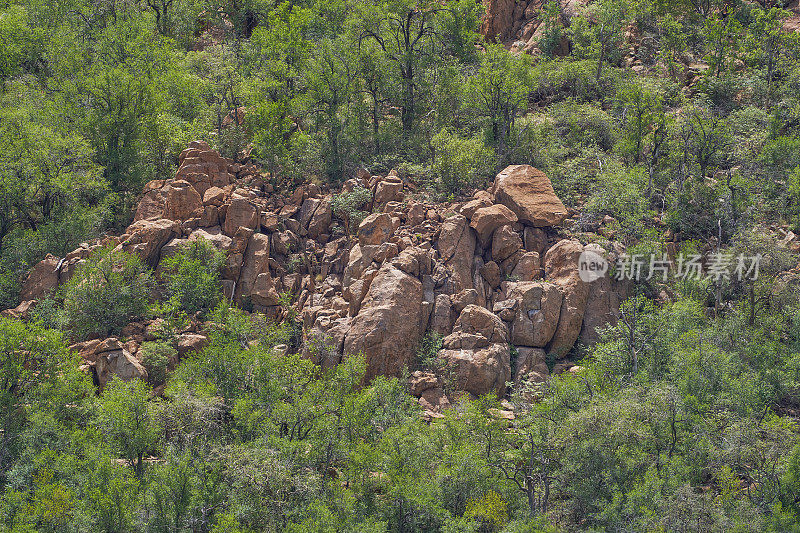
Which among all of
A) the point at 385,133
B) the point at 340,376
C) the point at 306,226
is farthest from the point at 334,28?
the point at 340,376

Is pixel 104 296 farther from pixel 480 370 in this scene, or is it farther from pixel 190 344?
pixel 480 370

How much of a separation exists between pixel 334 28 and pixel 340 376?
36995 millimetres

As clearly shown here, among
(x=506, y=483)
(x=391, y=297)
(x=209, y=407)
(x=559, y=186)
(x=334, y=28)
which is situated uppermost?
(x=334, y=28)

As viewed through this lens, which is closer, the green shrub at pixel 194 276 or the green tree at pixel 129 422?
the green tree at pixel 129 422

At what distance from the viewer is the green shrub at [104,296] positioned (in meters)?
39.5

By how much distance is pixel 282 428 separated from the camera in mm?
35594

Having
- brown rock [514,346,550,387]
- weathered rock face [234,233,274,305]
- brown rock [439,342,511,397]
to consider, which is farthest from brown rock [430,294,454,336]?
weathered rock face [234,233,274,305]

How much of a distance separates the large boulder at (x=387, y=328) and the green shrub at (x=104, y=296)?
12.1 meters

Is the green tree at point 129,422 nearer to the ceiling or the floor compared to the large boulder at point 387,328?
nearer to the floor

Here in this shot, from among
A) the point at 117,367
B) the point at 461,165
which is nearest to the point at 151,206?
the point at 117,367

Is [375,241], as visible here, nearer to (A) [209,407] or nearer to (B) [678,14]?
(A) [209,407]

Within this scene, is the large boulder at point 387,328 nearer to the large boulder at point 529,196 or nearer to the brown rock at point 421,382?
the brown rock at point 421,382

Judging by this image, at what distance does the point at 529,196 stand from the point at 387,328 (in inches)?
479

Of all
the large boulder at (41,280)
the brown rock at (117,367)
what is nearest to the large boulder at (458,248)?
the brown rock at (117,367)
